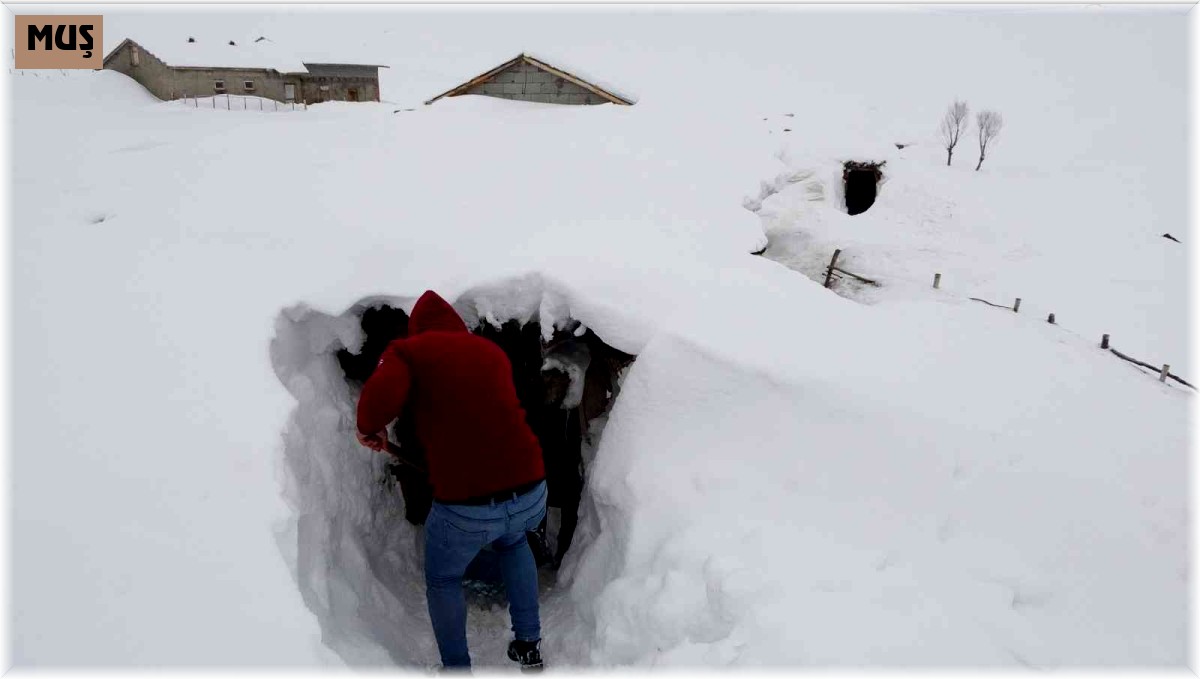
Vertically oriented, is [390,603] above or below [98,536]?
below

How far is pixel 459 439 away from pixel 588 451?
83.9 inches

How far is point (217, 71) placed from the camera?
1812 cm

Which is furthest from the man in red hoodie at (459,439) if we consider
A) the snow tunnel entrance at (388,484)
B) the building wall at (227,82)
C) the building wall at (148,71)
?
the building wall at (227,82)

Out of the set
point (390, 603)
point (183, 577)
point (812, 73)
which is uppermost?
point (812, 73)

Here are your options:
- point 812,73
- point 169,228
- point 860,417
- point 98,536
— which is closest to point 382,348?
point 169,228

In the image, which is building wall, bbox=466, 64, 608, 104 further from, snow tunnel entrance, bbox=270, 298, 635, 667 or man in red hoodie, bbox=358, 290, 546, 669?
man in red hoodie, bbox=358, 290, 546, 669

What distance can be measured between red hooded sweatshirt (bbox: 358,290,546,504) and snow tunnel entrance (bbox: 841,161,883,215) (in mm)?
18972

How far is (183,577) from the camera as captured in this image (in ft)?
9.27

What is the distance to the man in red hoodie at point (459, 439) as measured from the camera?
346 cm

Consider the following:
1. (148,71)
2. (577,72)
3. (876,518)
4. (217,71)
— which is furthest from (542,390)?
(148,71)

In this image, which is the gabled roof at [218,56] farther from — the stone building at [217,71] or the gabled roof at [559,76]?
the gabled roof at [559,76]

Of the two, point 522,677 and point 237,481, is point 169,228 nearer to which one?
point 237,481

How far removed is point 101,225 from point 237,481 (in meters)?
3.16

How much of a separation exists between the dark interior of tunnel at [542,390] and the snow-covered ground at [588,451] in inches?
9.1
